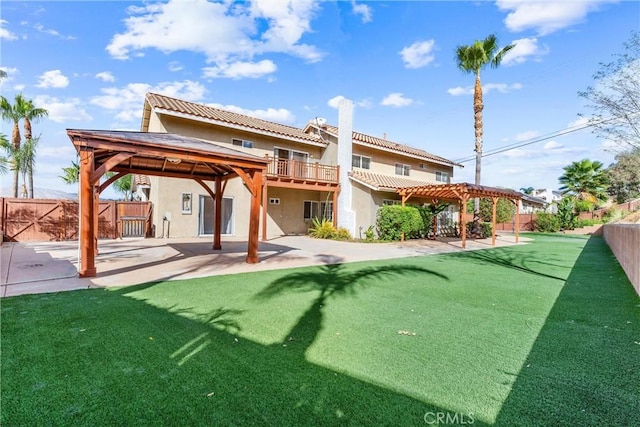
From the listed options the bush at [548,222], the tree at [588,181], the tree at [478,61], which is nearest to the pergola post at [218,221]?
the tree at [478,61]

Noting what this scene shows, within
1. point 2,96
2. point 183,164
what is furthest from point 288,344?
point 2,96

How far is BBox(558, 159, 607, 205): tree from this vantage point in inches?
1395

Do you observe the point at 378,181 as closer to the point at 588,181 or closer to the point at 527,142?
the point at 527,142

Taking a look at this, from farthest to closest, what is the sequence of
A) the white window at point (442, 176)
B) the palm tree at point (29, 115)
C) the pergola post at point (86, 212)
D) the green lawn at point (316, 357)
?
1. the white window at point (442, 176)
2. the palm tree at point (29, 115)
3. the pergola post at point (86, 212)
4. the green lawn at point (316, 357)

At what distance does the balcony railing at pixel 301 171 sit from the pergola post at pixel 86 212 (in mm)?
10398

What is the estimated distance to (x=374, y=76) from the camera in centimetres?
2250

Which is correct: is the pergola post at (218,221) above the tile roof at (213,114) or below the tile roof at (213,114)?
below

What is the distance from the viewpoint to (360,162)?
21109 mm

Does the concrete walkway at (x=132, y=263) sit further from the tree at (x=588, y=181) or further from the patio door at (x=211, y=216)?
the tree at (x=588, y=181)

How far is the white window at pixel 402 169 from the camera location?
23266mm

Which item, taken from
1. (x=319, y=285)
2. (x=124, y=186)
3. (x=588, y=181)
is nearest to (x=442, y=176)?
(x=588, y=181)

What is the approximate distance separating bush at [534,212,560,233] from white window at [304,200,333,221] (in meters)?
20.2

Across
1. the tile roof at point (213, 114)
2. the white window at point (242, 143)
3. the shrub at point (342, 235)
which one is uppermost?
the tile roof at point (213, 114)

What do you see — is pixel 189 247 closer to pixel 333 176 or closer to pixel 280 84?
pixel 333 176
